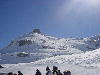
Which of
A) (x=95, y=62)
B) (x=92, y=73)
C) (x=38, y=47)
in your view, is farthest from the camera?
(x=38, y=47)

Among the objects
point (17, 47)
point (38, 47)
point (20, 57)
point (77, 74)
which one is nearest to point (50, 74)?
point (77, 74)

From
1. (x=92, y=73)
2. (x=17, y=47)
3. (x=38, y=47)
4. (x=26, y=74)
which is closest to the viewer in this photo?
(x=92, y=73)

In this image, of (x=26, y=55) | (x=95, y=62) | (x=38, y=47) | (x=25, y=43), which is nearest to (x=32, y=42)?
(x=25, y=43)

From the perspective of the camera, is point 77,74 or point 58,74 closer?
point 58,74

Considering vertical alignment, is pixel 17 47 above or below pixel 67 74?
above

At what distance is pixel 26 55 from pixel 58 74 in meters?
111

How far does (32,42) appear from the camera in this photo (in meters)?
195

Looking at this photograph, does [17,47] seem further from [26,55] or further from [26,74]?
[26,74]

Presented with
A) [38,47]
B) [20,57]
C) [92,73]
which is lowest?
[92,73]

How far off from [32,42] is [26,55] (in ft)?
188

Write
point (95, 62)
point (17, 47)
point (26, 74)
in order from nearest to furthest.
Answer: point (26, 74) < point (95, 62) < point (17, 47)

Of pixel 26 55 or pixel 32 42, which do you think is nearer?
pixel 26 55

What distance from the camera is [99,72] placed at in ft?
110

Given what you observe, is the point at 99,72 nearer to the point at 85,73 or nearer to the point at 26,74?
the point at 85,73
